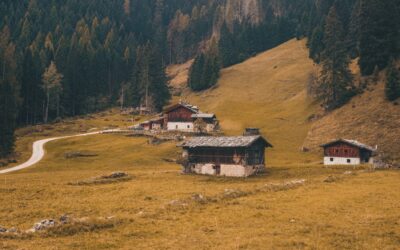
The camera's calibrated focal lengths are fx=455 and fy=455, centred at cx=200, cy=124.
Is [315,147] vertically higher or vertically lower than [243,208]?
higher

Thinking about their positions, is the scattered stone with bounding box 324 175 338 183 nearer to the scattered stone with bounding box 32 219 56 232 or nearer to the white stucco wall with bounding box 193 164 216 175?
the white stucco wall with bounding box 193 164 216 175

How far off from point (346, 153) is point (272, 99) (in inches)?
2374

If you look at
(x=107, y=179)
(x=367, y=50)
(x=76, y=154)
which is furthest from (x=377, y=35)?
(x=107, y=179)

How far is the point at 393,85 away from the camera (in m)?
85.4

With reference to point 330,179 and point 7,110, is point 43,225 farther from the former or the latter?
point 7,110

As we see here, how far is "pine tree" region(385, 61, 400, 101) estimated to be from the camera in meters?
85.3

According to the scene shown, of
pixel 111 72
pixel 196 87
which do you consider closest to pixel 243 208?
pixel 196 87

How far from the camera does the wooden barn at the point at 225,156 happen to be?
64938 millimetres

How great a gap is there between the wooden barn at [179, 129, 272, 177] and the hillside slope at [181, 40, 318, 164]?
1223 cm

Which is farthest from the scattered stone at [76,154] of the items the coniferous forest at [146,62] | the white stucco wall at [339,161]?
the white stucco wall at [339,161]

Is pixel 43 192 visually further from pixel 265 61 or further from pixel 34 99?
pixel 265 61

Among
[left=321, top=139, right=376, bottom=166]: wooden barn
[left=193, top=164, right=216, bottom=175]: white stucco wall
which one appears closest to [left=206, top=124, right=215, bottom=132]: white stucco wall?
[left=321, top=139, right=376, bottom=166]: wooden barn

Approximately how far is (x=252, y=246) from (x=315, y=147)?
63527 millimetres

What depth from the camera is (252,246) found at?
24.8 metres
